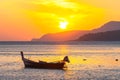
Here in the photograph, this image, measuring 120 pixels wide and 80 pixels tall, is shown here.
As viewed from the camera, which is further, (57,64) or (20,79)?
(57,64)

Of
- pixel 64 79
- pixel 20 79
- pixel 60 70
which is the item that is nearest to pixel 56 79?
pixel 64 79

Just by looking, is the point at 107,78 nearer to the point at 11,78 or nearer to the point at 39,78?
the point at 39,78

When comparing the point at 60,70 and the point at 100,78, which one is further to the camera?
the point at 60,70

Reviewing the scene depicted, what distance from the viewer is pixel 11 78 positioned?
43156 mm

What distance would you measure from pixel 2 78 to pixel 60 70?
495 inches

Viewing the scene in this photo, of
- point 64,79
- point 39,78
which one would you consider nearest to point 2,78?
point 39,78

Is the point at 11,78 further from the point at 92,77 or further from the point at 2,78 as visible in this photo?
the point at 92,77

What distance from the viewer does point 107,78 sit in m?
43.0

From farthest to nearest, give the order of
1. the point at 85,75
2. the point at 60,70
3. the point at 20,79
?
the point at 60,70, the point at 85,75, the point at 20,79

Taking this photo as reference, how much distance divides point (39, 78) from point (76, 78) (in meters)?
4.18

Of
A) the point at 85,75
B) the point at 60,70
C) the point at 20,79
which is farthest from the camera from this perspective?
the point at 60,70

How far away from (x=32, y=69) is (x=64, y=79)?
42.5 ft

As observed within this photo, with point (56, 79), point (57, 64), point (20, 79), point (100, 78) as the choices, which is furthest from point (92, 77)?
point (57, 64)

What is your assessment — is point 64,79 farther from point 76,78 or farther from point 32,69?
point 32,69
